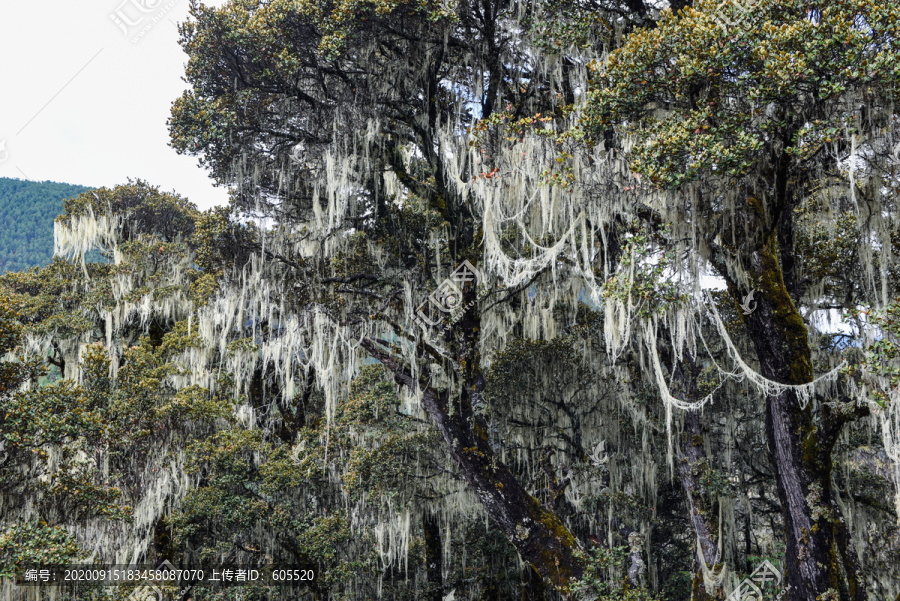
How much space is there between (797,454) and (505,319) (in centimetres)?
511

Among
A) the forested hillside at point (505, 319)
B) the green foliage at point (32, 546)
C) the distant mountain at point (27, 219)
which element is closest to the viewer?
the green foliage at point (32, 546)

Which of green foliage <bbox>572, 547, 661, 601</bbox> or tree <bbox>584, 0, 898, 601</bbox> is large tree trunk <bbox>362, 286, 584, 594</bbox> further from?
tree <bbox>584, 0, 898, 601</bbox>

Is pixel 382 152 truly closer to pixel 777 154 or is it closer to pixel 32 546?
pixel 777 154

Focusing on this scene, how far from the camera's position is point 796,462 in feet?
17.4

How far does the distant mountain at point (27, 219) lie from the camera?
31797mm

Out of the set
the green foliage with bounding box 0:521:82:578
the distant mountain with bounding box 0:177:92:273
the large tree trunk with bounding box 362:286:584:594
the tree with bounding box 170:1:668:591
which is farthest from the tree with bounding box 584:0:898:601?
the distant mountain with bounding box 0:177:92:273

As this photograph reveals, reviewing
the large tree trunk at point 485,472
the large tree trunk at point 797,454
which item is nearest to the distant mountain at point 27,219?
the large tree trunk at point 485,472

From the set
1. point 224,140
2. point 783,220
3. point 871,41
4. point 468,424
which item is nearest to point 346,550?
point 468,424

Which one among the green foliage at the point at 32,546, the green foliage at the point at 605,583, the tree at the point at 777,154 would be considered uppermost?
the tree at the point at 777,154

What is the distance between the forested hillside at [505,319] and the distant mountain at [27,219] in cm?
2530

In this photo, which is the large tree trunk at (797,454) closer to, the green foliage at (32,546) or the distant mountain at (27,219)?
the green foliage at (32,546)

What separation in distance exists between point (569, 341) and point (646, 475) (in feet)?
8.67

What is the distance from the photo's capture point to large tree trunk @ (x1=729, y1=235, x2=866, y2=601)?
5.07m

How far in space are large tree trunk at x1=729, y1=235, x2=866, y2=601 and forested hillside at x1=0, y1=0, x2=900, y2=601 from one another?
0.03 m
